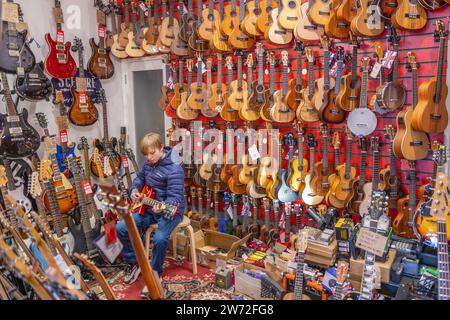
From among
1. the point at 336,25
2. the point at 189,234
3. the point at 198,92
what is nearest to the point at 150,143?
the point at 189,234

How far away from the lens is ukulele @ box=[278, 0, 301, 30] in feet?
11.7

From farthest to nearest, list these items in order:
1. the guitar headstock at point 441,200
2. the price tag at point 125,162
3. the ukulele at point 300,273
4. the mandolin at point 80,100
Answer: the price tag at point 125,162 → the mandolin at point 80,100 → the ukulele at point 300,273 → the guitar headstock at point 441,200

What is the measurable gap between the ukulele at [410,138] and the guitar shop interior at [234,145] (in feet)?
0.05

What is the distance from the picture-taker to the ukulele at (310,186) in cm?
363

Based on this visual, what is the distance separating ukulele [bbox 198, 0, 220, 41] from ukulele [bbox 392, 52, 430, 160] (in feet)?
6.62

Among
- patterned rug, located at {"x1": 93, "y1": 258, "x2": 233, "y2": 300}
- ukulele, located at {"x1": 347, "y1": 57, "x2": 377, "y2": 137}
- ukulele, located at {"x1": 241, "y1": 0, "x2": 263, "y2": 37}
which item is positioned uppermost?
ukulele, located at {"x1": 241, "y1": 0, "x2": 263, "y2": 37}

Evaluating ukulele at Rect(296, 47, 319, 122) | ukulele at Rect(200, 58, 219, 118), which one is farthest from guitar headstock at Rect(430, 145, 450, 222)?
A: ukulele at Rect(200, 58, 219, 118)

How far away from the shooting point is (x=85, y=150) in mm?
4711

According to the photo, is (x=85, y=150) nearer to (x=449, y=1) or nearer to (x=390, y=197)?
(x=390, y=197)

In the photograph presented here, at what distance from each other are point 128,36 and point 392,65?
320 centimetres

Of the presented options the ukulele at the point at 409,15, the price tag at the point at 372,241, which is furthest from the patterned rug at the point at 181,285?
the ukulele at the point at 409,15

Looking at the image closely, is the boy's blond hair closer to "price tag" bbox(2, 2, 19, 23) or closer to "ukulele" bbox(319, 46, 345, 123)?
"ukulele" bbox(319, 46, 345, 123)

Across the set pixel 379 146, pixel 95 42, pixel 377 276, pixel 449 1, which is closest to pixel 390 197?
pixel 379 146

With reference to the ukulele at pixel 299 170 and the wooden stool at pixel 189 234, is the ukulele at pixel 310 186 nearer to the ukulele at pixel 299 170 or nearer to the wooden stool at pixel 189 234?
the ukulele at pixel 299 170
